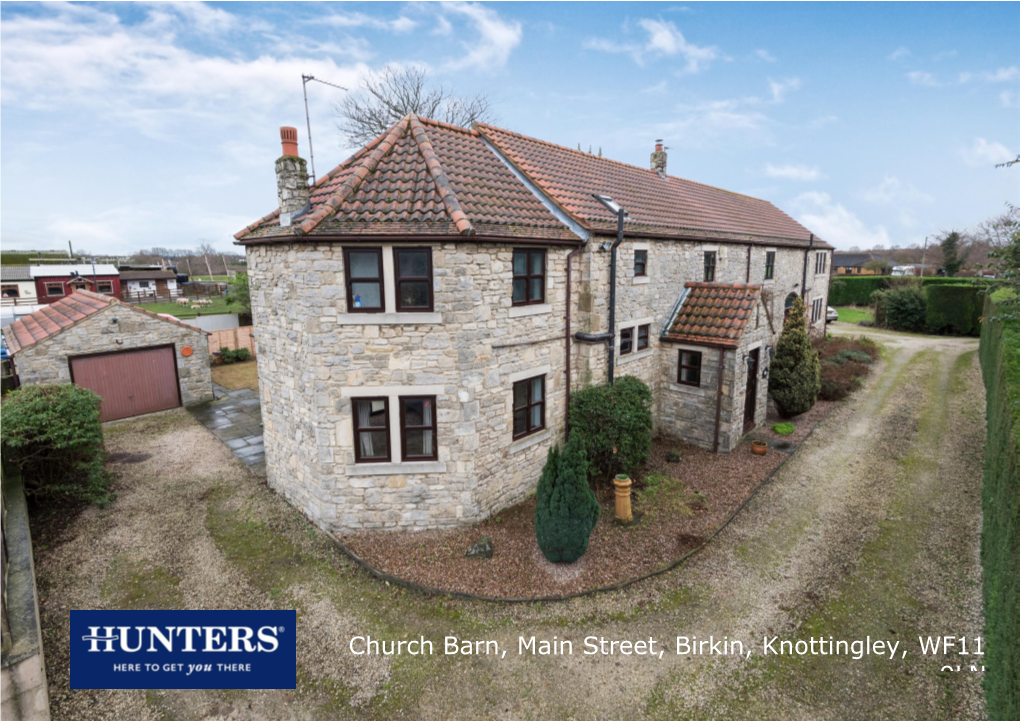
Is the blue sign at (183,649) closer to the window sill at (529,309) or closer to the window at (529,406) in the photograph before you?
the window at (529,406)

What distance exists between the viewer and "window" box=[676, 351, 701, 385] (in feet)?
49.7

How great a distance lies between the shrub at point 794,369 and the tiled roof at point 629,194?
13.2ft

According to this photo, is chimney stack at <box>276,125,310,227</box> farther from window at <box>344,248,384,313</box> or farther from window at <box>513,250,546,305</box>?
window at <box>513,250,546,305</box>

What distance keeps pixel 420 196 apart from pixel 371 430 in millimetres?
4901

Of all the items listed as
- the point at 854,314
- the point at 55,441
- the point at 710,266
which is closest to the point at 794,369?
the point at 710,266

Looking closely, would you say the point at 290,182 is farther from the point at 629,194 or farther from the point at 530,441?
the point at 629,194

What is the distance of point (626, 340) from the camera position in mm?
14203

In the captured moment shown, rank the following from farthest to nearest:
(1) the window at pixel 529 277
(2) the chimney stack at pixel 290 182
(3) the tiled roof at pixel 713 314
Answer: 1. (3) the tiled roof at pixel 713 314
2. (1) the window at pixel 529 277
3. (2) the chimney stack at pixel 290 182

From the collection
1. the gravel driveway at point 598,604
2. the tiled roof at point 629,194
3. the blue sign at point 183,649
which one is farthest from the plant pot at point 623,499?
the blue sign at point 183,649

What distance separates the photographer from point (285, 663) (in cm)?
738

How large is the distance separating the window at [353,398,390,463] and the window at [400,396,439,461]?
0.34 m

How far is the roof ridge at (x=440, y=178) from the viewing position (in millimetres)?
9227

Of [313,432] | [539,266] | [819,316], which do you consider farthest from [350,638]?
[819,316]

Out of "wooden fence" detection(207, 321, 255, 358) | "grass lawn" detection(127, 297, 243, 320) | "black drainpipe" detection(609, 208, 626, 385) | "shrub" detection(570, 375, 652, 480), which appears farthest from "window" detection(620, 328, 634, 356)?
"grass lawn" detection(127, 297, 243, 320)
